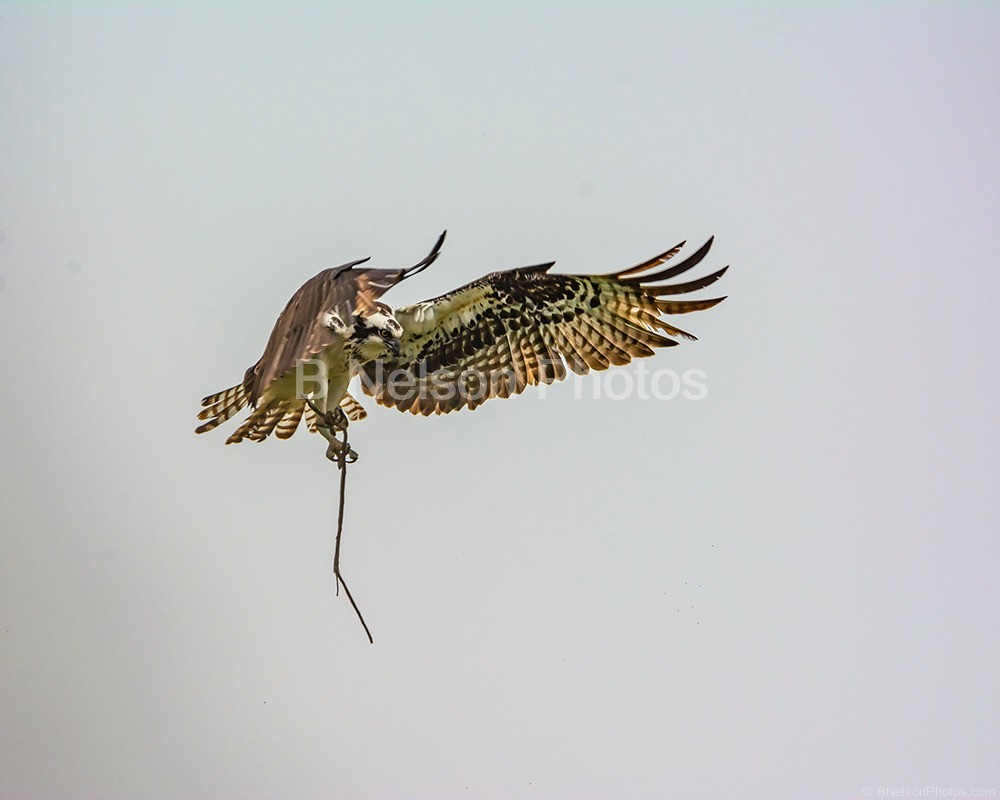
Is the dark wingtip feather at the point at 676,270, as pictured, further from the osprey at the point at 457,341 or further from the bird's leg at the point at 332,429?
the bird's leg at the point at 332,429

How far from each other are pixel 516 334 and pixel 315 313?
1591 mm

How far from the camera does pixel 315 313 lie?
243 inches

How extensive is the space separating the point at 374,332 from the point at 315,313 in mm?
454

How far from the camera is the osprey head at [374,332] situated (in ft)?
21.2

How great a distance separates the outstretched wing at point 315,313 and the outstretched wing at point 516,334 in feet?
3.09

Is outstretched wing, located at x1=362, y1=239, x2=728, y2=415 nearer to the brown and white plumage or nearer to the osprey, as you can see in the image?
the osprey

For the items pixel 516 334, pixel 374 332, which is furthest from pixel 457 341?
pixel 374 332

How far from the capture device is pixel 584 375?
24.2 ft

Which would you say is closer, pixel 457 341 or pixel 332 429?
pixel 332 429

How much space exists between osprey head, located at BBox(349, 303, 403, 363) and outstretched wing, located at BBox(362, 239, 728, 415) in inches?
17.3

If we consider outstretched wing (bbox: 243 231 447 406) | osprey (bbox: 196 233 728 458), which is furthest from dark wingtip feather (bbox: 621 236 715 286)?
outstretched wing (bbox: 243 231 447 406)

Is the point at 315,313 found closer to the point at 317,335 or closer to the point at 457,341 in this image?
the point at 317,335

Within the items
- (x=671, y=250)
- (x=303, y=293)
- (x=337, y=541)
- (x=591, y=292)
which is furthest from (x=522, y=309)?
(x=337, y=541)

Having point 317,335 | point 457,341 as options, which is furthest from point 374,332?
point 457,341
